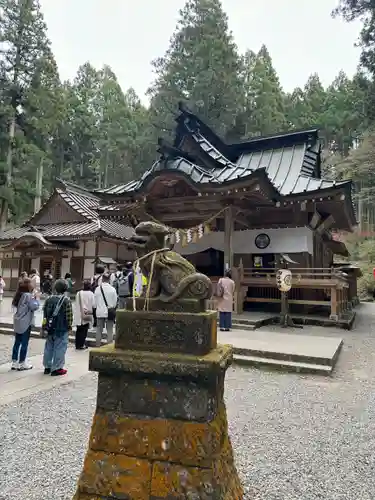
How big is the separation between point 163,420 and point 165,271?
0.91 meters

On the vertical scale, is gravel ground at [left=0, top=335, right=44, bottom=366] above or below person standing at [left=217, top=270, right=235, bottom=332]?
below

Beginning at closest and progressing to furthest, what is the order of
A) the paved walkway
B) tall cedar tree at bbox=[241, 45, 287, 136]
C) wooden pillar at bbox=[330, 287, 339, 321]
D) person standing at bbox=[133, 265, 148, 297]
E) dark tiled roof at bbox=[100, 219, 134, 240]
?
1. person standing at bbox=[133, 265, 148, 297]
2. the paved walkway
3. wooden pillar at bbox=[330, 287, 339, 321]
4. dark tiled roof at bbox=[100, 219, 134, 240]
5. tall cedar tree at bbox=[241, 45, 287, 136]

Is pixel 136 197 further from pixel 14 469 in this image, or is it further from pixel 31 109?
pixel 31 109

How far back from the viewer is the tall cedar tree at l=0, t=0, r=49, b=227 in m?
22.6

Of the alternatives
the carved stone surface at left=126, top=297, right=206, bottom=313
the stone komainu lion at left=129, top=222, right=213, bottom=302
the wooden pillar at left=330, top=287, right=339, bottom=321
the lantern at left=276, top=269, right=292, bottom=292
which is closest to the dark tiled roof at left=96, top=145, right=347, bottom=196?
the lantern at left=276, top=269, right=292, bottom=292

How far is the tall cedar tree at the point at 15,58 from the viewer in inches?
889

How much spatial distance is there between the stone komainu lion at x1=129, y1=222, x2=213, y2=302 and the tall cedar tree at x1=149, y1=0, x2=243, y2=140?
24.9 m

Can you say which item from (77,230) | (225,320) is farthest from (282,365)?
(77,230)

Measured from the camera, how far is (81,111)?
3334 cm

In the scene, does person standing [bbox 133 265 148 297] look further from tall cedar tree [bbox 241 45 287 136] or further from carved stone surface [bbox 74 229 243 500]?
tall cedar tree [bbox 241 45 287 136]

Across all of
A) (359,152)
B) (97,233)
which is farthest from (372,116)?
(97,233)

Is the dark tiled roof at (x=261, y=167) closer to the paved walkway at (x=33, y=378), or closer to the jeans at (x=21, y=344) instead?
the paved walkway at (x=33, y=378)

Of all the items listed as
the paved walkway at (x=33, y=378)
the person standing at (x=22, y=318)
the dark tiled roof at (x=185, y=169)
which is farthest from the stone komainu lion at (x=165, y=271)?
the dark tiled roof at (x=185, y=169)

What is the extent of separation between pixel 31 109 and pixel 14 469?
26.0 meters
